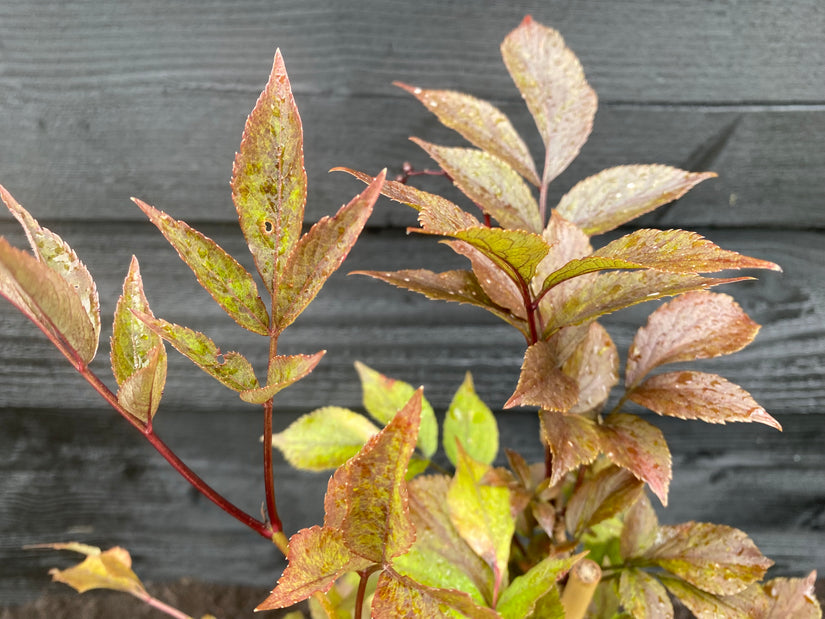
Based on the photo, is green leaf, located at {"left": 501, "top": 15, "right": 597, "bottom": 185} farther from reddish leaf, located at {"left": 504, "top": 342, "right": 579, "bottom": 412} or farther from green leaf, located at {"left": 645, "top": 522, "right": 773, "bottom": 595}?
green leaf, located at {"left": 645, "top": 522, "right": 773, "bottom": 595}

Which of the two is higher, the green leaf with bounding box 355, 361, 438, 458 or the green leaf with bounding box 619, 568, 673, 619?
the green leaf with bounding box 355, 361, 438, 458

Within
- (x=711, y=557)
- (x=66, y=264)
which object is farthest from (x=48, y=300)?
(x=711, y=557)

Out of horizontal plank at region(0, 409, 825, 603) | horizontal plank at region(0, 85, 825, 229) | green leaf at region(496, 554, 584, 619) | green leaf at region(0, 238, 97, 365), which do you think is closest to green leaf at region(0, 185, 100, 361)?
green leaf at region(0, 238, 97, 365)

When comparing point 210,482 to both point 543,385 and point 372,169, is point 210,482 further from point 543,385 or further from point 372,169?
point 543,385

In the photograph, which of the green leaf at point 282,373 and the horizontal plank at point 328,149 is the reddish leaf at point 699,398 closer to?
the green leaf at point 282,373

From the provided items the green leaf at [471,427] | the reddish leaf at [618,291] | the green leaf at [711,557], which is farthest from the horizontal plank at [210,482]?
the reddish leaf at [618,291]

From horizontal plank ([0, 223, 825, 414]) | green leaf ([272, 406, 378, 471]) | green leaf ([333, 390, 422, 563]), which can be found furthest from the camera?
horizontal plank ([0, 223, 825, 414])
